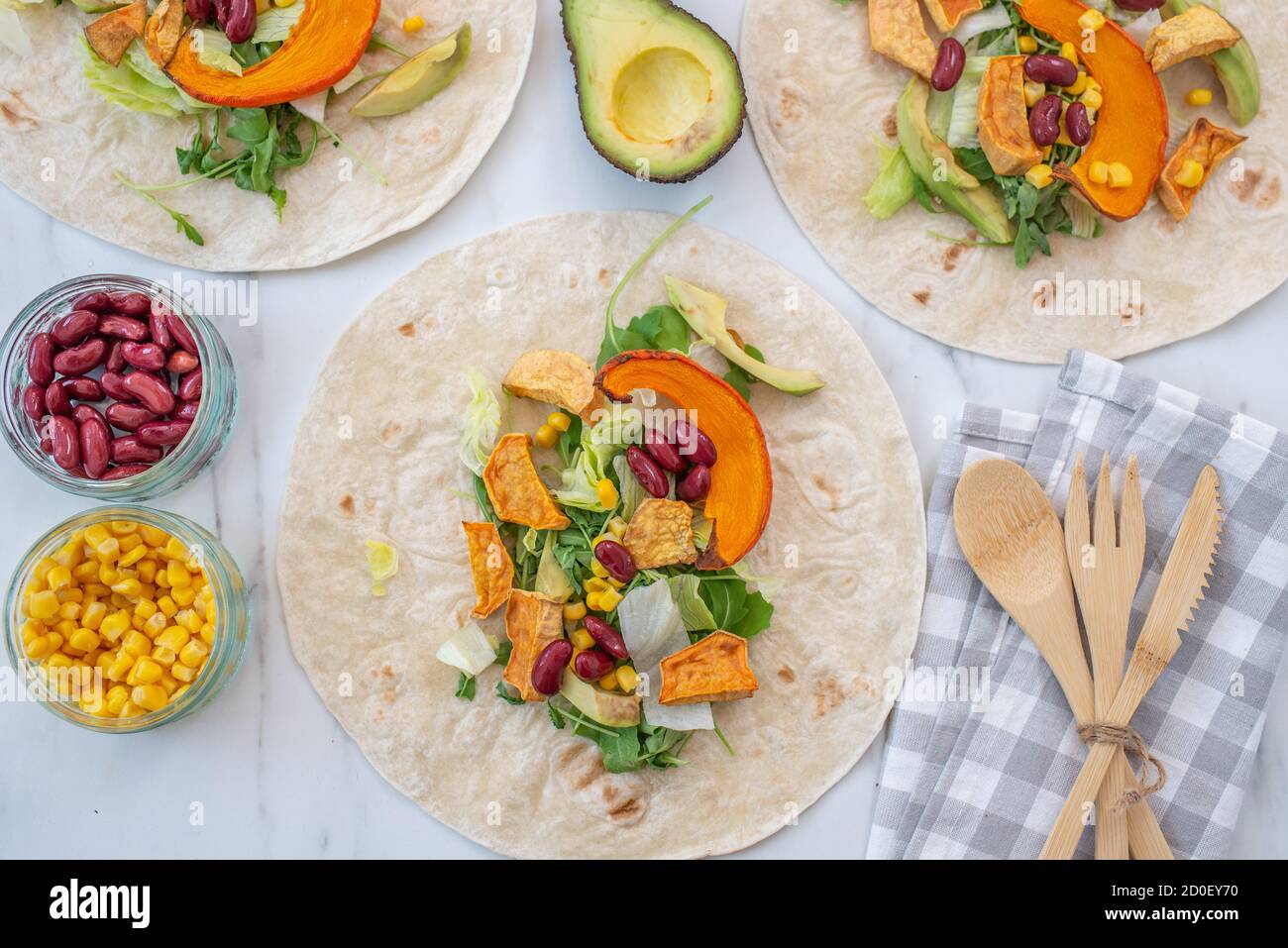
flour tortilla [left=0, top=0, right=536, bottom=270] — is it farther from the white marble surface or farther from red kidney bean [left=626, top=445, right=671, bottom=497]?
red kidney bean [left=626, top=445, right=671, bottom=497]

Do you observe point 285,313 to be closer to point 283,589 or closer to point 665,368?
point 283,589

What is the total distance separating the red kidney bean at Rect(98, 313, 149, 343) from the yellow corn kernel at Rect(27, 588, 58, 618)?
0.74m

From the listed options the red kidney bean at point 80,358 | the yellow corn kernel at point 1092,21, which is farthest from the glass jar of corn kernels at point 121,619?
the yellow corn kernel at point 1092,21

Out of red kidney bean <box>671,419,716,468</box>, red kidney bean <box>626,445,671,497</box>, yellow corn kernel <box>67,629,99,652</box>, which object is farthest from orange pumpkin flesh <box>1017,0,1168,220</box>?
yellow corn kernel <box>67,629,99,652</box>

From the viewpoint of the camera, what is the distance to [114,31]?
283cm

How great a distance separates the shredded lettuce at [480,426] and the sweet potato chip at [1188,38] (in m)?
2.18

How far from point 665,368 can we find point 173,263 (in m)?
1.51

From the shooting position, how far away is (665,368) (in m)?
2.81

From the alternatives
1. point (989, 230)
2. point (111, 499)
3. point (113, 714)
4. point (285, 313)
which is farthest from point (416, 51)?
point (113, 714)

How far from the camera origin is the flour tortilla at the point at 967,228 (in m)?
3.09

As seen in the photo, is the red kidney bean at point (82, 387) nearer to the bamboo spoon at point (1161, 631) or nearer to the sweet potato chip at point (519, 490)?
the sweet potato chip at point (519, 490)

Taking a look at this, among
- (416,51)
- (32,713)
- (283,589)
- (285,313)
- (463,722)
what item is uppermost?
(416,51)

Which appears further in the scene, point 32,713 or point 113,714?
point 32,713

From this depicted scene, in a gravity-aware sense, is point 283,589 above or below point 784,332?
below
